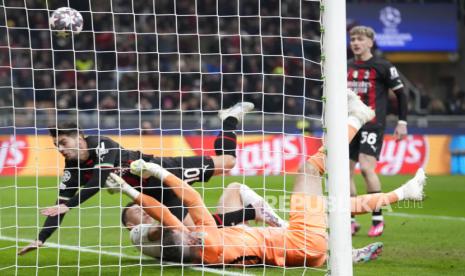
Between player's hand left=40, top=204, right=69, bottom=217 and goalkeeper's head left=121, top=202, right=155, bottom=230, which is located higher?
player's hand left=40, top=204, right=69, bottom=217

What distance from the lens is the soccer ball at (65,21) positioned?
22.8 ft

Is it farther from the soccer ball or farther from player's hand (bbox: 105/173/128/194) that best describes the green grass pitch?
the soccer ball

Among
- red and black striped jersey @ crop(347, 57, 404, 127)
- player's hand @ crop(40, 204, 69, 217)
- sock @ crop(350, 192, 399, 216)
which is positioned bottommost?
sock @ crop(350, 192, 399, 216)

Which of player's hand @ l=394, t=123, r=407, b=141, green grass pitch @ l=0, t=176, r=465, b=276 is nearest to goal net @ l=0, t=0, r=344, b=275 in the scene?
green grass pitch @ l=0, t=176, r=465, b=276

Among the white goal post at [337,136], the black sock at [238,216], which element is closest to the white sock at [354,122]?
the black sock at [238,216]

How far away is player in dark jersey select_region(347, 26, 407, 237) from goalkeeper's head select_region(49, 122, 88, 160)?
344 centimetres

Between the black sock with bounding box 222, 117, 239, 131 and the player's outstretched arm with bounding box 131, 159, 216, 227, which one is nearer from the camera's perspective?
the player's outstretched arm with bounding box 131, 159, 216, 227

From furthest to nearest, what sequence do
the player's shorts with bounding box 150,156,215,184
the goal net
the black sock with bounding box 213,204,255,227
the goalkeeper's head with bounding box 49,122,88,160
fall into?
the goal net → the player's shorts with bounding box 150,156,215,184 → the black sock with bounding box 213,204,255,227 → the goalkeeper's head with bounding box 49,122,88,160

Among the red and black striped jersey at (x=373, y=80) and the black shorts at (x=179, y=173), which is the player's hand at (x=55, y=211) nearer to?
the black shorts at (x=179, y=173)

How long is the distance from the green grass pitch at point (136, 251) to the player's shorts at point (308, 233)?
0.13 meters

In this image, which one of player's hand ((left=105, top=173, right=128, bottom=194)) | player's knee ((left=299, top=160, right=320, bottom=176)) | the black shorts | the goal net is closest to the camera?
player's hand ((left=105, top=173, right=128, bottom=194))

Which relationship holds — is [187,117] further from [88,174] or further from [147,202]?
[147,202]

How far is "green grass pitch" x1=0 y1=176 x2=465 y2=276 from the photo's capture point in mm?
6773

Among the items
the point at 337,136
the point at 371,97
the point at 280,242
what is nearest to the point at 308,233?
the point at 280,242
